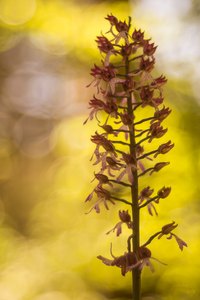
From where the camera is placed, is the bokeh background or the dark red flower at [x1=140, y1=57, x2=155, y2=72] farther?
the bokeh background

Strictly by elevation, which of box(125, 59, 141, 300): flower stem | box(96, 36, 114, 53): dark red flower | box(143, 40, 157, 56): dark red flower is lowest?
box(125, 59, 141, 300): flower stem

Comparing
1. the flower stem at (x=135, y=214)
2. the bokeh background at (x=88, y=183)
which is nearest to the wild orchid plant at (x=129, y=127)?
the flower stem at (x=135, y=214)

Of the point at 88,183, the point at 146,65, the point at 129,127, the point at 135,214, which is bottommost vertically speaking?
the point at 135,214

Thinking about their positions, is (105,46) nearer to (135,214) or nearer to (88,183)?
(135,214)

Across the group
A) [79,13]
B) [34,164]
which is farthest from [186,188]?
[34,164]

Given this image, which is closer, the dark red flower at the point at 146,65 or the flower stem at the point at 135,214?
the flower stem at the point at 135,214

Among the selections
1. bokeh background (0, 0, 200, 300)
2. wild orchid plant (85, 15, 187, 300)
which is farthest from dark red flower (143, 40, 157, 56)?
bokeh background (0, 0, 200, 300)

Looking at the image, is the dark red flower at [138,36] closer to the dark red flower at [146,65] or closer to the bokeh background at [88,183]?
the dark red flower at [146,65]

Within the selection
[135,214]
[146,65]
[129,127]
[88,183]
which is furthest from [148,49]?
[88,183]

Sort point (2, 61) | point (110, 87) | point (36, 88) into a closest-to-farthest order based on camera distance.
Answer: point (110, 87) → point (36, 88) → point (2, 61)

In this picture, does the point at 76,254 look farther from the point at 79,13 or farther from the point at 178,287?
the point at 79,13

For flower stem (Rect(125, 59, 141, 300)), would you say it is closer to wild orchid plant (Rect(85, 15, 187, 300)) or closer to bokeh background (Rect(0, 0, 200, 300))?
wild orchid plant (Rect(85, 15, 187, 300))
